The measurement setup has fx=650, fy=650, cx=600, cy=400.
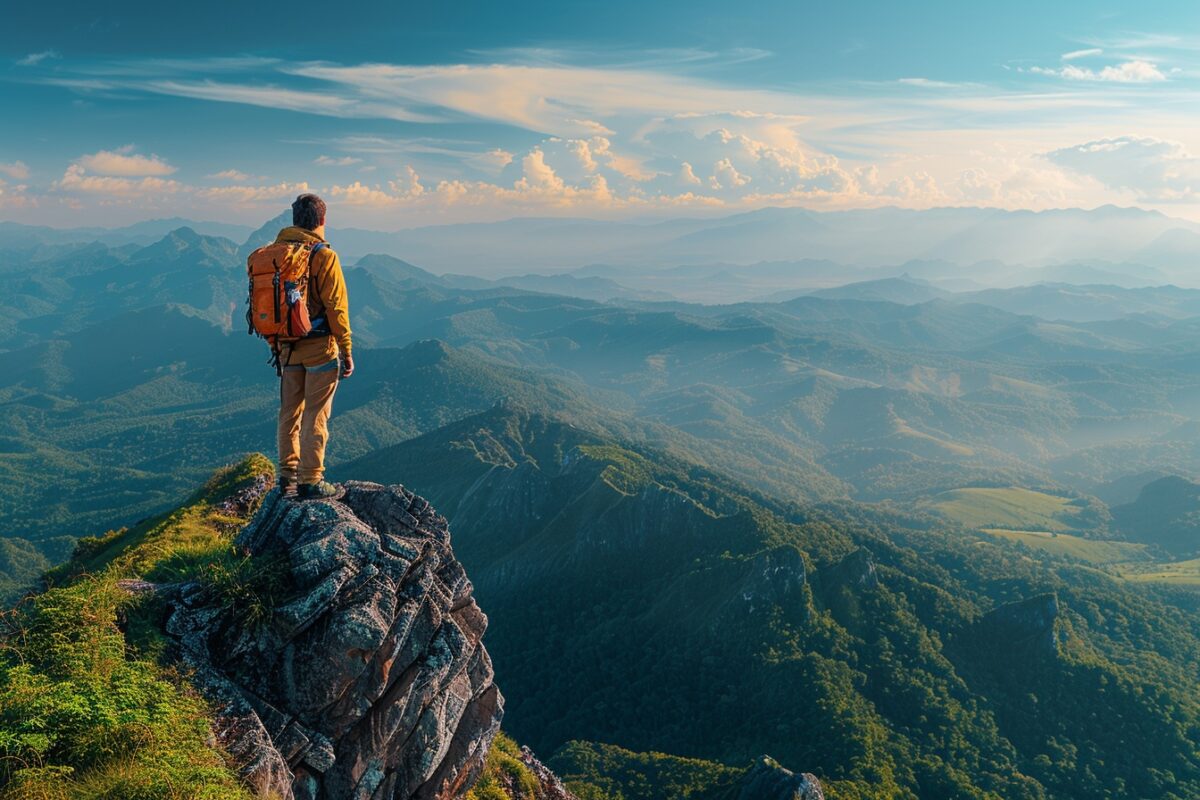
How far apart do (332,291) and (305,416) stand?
3665mm

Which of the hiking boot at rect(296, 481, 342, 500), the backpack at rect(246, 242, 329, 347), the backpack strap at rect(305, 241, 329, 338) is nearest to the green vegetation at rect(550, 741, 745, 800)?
the hiking boot at rect(296, 481, 342, 500)

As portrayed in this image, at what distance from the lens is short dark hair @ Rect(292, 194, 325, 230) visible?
16891 millimetres

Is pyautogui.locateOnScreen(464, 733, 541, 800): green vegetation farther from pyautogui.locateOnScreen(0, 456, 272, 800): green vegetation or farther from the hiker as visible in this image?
pyautogui.locateOnScreen(0, 456, 272, 800): green vegetation

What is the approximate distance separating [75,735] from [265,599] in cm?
439

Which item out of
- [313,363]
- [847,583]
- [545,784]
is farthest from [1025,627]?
[313,363]

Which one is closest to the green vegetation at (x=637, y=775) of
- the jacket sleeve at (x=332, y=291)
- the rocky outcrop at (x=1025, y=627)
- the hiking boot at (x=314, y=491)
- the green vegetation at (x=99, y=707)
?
the hiking boot at (x=314, y=491)

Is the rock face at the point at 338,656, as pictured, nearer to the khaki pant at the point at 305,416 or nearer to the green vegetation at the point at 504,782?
the khaki pant at the point at 305,416

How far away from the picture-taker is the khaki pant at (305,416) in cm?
1769

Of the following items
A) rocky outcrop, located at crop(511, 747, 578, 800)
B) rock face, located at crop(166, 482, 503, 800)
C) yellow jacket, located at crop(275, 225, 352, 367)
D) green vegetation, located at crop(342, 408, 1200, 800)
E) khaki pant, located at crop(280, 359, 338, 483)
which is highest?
yellow jacket, located at crop(275, 225, 352, 367)

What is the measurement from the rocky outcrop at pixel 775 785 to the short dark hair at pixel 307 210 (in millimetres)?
58944

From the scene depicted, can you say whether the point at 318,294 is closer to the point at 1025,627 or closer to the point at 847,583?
the point at 847,583

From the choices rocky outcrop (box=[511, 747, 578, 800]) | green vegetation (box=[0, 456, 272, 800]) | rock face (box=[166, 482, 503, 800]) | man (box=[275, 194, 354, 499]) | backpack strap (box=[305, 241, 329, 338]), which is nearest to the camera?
green vegetation (box=[0, 456, 272, 800])

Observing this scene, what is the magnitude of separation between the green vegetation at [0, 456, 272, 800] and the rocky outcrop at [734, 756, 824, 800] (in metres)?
56.3

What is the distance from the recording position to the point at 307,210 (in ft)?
55.5
